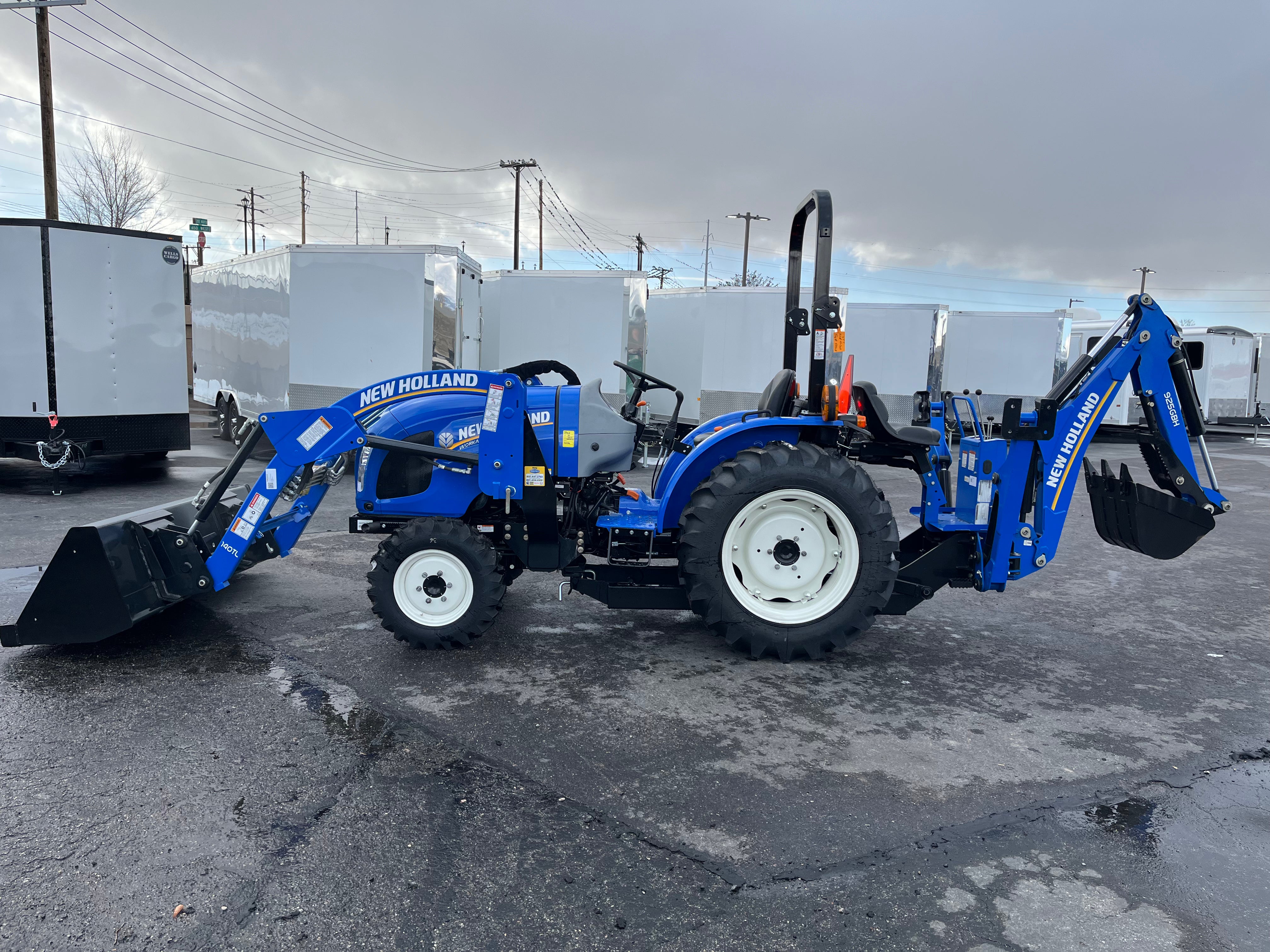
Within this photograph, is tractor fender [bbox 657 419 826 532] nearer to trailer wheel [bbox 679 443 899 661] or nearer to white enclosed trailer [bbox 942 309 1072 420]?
trailer wheel [bbox 679 443 899 661]

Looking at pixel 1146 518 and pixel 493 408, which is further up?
pixel 493 408

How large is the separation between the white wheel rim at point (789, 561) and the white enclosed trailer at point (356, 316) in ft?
22.4

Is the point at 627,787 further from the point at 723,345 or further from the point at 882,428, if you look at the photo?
the point at 723,345

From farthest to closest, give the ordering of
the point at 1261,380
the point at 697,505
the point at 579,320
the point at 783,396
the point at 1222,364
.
Result: the point at 1261,380
the point at 1222,364
the point at 579,320
the point at 783,396
the point at 697,505

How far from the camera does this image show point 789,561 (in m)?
4.64

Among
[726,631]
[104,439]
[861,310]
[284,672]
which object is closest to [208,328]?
[104,439]

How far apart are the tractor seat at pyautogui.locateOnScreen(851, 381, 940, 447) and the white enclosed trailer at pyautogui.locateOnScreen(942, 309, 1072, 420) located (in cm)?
1370

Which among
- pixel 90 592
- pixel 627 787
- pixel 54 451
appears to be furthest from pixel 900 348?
pixel 90 592

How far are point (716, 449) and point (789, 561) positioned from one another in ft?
2.43

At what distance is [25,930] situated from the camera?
7.75 ft

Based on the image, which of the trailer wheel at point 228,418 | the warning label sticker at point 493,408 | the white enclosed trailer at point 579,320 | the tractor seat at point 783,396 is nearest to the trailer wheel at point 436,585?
the warning label sticker at point 493,408

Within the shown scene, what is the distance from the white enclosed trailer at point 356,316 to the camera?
1062cm

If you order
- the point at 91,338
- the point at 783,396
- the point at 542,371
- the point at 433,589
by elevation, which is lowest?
the point at 433,589

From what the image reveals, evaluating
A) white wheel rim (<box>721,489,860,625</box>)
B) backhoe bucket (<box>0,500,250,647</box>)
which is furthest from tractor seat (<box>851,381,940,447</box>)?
backhoe bucket (<box>0,500,250,647</box>)
